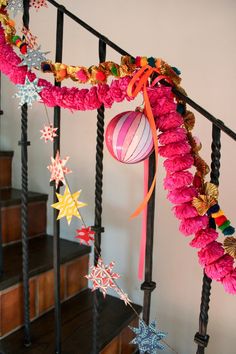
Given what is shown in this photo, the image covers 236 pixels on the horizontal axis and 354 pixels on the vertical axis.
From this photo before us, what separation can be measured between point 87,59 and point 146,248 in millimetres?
1002

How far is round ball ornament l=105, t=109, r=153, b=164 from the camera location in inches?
25.2

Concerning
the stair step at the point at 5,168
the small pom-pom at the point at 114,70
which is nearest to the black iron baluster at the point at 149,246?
the small pom-pom at the point at 114,70

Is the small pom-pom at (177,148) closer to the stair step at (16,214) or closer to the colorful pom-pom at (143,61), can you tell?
the colorful pom-pom at (143,61)

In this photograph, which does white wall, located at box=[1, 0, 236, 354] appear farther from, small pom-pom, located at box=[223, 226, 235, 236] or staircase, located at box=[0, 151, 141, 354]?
small pom-pom, located at box=[223, 226, 235, 236]

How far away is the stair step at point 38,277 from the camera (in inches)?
41.3

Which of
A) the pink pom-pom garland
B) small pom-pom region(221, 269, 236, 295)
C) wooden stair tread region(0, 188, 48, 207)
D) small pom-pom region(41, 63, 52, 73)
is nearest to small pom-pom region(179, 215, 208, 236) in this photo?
the pink pom-pom garland

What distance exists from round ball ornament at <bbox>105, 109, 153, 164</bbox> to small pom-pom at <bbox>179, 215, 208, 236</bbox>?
0.17 meters

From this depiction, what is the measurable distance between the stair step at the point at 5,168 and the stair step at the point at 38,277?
36 centimetres

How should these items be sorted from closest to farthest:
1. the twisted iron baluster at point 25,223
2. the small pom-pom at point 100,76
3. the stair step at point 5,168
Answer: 1. the small pom-pom at point 100,76
2. the twisted iron baluster at point 25,223
3. the stair step at point 5,168

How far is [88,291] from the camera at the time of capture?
4.63 feet

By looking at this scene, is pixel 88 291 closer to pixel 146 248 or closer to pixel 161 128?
pixel 146 248

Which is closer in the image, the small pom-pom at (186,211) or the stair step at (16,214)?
the small pom-pom at (186,211)

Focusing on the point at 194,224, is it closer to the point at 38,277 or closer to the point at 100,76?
the point at 100,76

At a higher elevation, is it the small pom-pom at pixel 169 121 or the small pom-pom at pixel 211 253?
the small pom-pom at pixel 169 121
